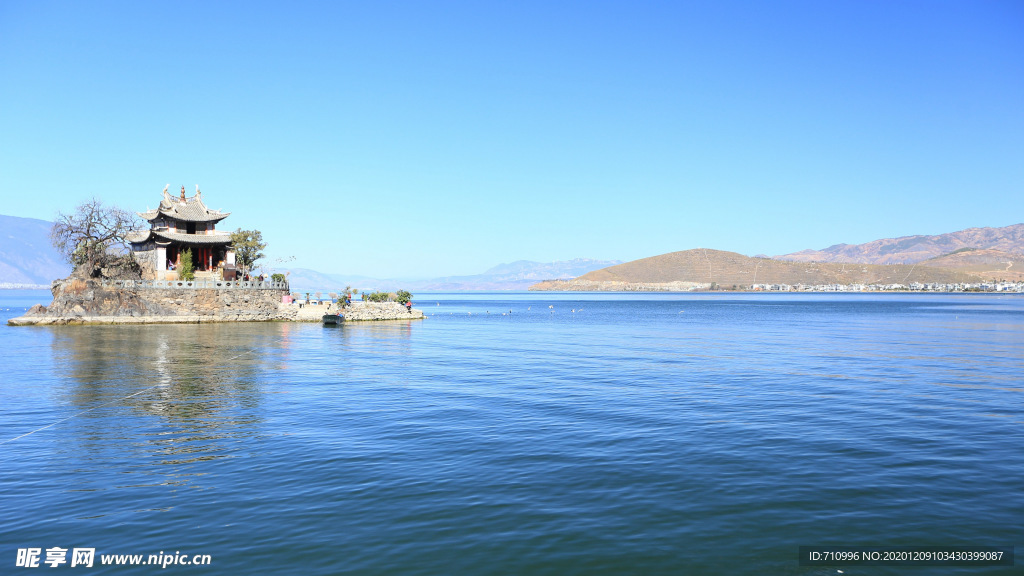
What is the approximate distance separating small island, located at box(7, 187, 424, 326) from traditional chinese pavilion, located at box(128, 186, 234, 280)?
0.11 metres

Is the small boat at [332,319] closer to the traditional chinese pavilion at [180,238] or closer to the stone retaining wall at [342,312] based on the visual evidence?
the stone retaining wall at [342,312]

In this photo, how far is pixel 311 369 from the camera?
32469 millimetres

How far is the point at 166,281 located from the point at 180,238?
19.3 ft

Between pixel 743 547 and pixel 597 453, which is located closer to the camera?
pixel 743 547

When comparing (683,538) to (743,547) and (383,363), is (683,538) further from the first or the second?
(383,363)

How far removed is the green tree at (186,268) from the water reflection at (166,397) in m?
23.2

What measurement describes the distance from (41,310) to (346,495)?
73.9 metres

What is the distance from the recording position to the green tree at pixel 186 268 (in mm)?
71750

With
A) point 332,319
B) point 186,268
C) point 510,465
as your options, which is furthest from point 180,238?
point 510,465

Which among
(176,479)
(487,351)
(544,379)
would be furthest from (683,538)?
(487,351)

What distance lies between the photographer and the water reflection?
1586cm

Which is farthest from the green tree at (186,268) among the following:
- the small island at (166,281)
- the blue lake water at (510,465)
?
the blue lake water at (510,465)

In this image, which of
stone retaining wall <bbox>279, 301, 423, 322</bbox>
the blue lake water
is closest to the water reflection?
the blue lake water

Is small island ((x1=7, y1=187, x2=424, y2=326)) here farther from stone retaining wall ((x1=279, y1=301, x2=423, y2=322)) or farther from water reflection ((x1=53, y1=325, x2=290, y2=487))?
water reflection ((x1=53, y1=325, x2=290, y2=487))
